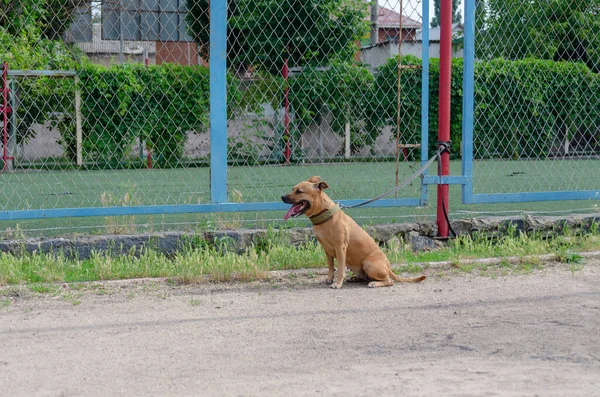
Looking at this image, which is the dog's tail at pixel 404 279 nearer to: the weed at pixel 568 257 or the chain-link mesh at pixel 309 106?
the weed at pixel 568 257

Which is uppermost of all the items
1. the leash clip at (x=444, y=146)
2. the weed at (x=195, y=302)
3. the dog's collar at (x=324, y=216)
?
the leash clip at (x=444, y=146)

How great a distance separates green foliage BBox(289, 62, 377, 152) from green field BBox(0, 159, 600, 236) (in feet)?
2.57

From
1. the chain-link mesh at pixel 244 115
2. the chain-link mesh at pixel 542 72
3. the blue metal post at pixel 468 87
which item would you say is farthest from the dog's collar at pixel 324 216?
the chain-link mesh at pixel 542 72

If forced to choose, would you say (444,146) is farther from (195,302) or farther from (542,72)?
(542,72)

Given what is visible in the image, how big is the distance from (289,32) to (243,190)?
2.77 m

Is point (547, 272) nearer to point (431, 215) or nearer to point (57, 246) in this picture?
point (431, 215)

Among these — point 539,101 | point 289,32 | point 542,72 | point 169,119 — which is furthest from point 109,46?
point 542,72

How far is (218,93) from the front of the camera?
6.26m

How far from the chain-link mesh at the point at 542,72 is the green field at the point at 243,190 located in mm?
545

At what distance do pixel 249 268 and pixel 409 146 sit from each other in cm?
189

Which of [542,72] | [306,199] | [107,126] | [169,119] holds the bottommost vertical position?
[306,199]

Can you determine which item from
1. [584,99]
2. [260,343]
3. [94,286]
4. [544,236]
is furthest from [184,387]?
[584,99]

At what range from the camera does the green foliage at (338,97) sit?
8.61 meters

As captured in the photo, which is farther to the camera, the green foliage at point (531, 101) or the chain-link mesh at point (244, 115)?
the green foliage at point (531, 101)
